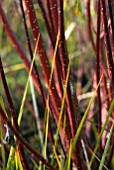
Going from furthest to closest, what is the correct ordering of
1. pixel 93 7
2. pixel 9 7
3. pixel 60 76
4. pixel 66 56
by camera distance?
pixel 9 7, pixel 93 7, pixel 60 76, pixel 66 56

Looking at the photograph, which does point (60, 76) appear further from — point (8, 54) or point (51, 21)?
point (8, 54)

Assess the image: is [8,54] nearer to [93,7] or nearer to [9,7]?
[9,7]

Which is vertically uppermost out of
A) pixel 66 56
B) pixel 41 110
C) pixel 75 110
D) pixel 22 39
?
pixel 66 56

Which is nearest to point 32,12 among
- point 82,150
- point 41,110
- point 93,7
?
point 82,150

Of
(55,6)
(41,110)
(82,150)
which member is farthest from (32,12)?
(41,110)

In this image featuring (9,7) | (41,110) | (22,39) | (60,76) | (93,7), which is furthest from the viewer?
(22,39)

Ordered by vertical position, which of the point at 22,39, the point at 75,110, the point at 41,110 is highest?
the point at 75,110

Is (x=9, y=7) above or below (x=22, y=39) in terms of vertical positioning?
above

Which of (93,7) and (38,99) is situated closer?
(93,7)

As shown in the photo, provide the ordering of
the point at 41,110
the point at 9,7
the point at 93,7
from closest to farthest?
the point at 93,7 → the point at 41,110 → the point at 9,7

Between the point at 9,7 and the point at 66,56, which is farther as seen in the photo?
the point at 9,7
